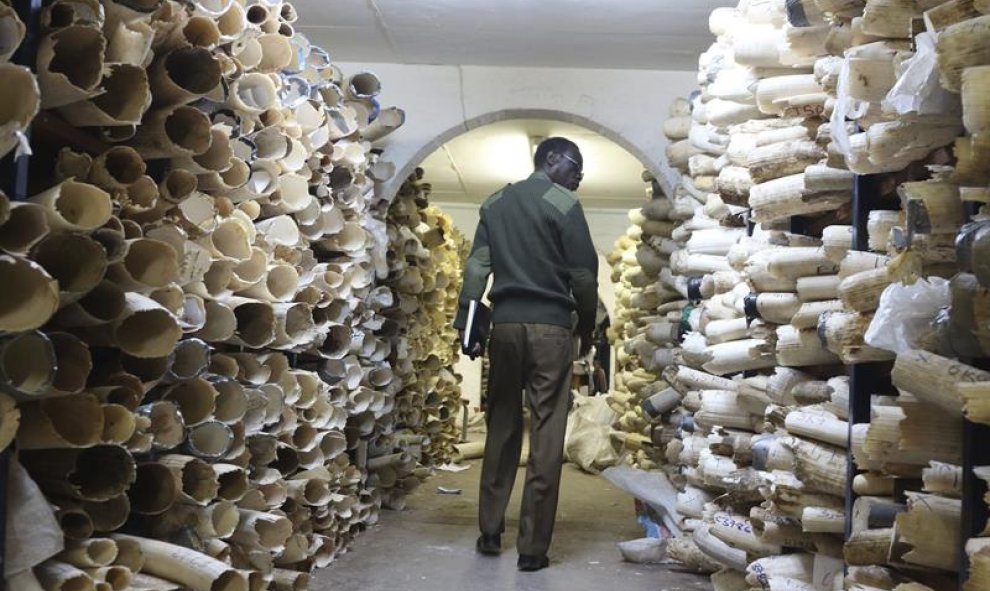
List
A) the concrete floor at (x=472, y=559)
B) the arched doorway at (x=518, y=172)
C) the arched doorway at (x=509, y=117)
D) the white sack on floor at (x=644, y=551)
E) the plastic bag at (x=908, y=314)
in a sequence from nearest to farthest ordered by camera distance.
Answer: the plastic bag at (x=908, y=314), the concrete floor at (x=472, y=559), the white sack on floor at (x=644, y=551), the arched doorway at (x=509, y=117), the arched doorway at (x=518, y=172)

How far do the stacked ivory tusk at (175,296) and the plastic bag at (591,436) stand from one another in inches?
204

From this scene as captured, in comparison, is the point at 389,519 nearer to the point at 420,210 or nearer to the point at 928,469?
the point at 420,210

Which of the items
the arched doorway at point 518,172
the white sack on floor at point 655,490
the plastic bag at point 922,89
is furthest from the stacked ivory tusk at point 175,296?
the arched doorway at point 518,172

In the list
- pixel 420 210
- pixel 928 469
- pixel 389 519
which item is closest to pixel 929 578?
pixel 928 469

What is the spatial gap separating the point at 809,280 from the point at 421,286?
14.7ft

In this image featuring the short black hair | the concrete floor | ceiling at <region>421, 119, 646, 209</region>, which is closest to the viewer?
the concrete floor

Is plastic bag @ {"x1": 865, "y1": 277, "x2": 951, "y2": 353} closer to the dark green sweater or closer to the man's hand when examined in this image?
the dark green sweater

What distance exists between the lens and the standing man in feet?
18.1

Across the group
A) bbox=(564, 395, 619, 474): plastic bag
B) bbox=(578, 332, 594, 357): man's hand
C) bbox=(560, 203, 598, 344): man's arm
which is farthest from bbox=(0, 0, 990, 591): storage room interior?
bbox=(564, 395, 619, 474): plastic bag

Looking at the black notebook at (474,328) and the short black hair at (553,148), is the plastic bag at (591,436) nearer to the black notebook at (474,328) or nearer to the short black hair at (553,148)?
the black notebook at (474,328)

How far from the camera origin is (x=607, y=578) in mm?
5359

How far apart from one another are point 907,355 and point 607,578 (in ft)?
10.6

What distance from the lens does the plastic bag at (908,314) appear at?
2463mm

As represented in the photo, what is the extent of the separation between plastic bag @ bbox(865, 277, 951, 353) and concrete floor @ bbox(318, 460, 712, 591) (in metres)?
2.86
